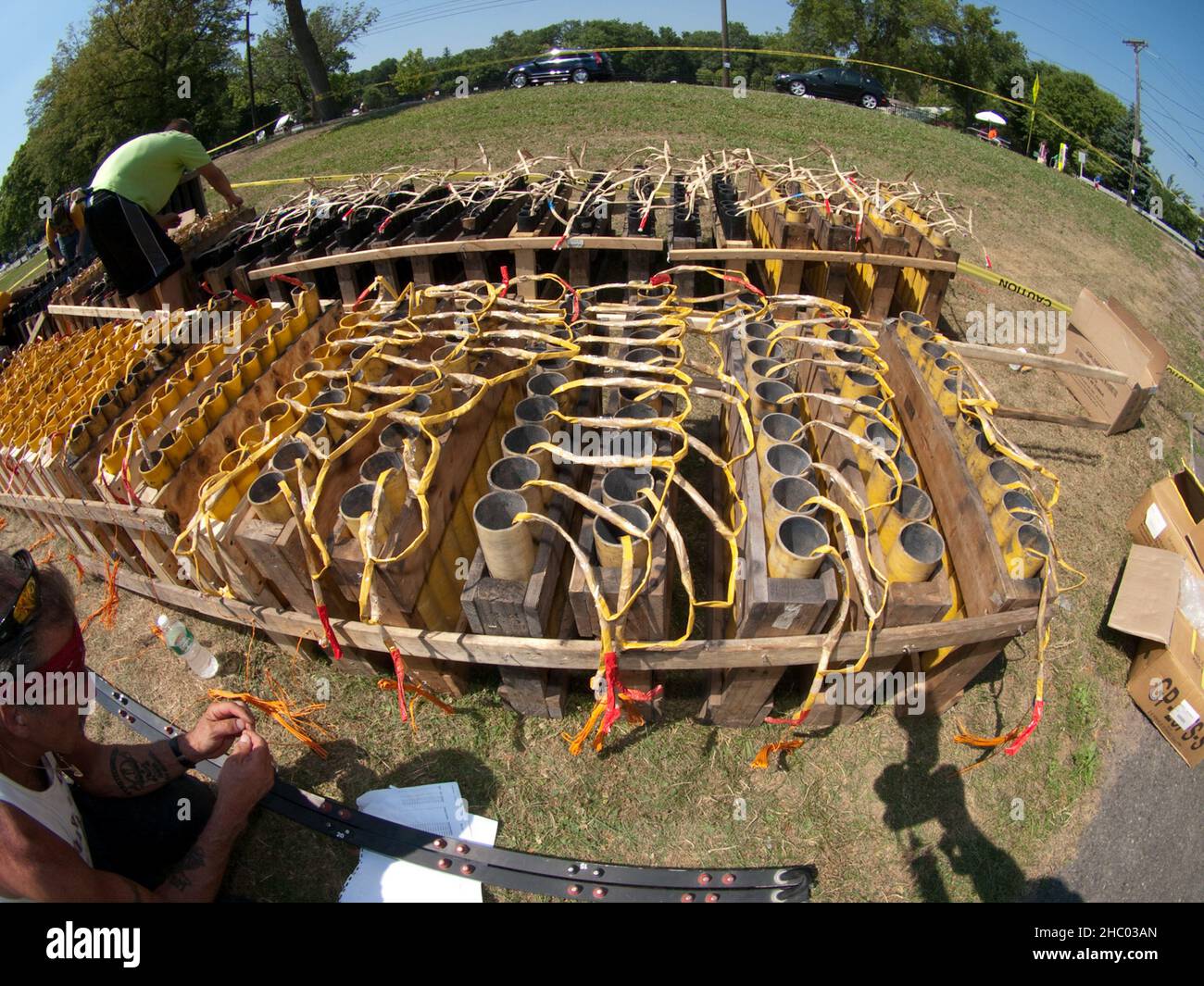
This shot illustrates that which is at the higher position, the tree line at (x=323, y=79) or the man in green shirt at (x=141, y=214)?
the tree line at (x=323, y=79)

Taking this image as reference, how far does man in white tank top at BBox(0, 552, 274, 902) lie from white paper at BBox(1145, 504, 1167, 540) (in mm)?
5764

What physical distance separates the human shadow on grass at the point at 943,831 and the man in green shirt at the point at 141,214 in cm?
815

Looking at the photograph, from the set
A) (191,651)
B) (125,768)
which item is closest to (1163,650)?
(125,768)

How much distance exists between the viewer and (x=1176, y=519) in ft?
13.5

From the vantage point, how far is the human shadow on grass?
273cm


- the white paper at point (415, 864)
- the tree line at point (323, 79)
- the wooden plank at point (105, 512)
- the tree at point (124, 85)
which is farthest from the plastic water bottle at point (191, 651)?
the tree at point (124, 85)

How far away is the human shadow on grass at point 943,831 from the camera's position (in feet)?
8.96

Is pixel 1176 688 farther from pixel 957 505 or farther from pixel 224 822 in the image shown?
pixel 224 822

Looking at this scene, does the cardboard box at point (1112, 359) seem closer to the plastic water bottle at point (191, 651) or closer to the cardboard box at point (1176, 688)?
the cardboard box at point (1176, 688)

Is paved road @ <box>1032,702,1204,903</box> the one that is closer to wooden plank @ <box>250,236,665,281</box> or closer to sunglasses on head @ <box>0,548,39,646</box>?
sunglasses on head @ <box>0,548,39,646</box>

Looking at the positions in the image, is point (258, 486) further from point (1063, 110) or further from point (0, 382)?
point (1063, 110)

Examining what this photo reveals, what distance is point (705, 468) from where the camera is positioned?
14.9ft

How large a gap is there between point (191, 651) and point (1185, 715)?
18.8 ft

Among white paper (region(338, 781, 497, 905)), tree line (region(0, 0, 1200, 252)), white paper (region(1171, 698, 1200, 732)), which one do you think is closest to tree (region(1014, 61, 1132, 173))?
tree line (region(0, 0, 1200, 252))
